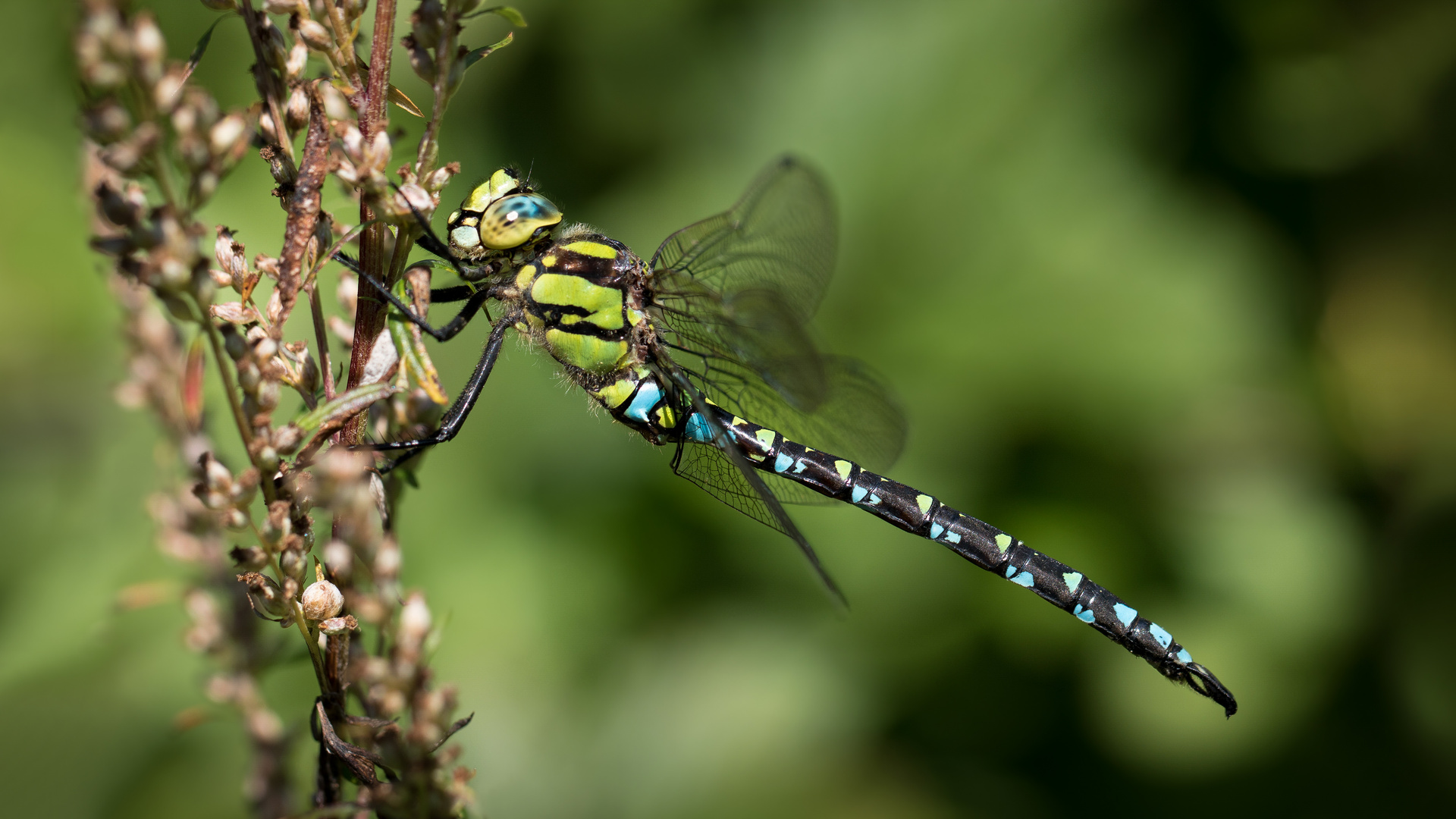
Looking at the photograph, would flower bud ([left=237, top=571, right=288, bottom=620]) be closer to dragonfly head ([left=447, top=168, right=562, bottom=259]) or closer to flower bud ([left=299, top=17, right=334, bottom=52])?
flower bud ([left=299, top=17, right=334, bottom=52])

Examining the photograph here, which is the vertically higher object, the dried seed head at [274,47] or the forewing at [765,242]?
the forewing at [765,242]

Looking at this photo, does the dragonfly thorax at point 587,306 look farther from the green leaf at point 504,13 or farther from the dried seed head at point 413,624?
the dried seed head at point 413,624

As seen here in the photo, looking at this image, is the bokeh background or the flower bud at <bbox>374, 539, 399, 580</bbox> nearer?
the flower bud at <bbox>374, 539, 399, 580</bbox>

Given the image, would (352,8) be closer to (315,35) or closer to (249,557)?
(315,35)

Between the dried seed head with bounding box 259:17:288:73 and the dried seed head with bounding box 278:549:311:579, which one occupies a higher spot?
the dried seed head with bounding box 259:17:288:73

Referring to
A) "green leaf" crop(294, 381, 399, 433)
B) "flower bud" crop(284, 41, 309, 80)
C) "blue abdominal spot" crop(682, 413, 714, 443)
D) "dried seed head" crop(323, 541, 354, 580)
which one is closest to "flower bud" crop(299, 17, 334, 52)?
"flower bud" crop(284, 41, 309, 80)

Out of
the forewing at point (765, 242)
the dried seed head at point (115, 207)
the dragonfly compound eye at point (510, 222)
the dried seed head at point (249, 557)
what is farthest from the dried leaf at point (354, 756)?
the forewing at point (765, 242)

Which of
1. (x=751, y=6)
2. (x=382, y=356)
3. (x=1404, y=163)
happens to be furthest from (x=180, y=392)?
(x=1404, y=163)

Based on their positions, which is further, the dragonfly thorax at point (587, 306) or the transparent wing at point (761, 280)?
the transparent wing at point (761, 280)
